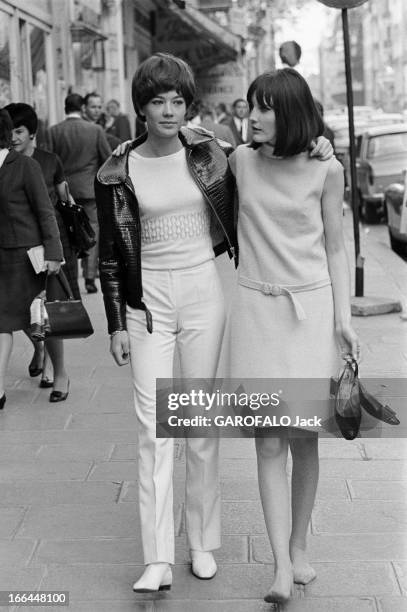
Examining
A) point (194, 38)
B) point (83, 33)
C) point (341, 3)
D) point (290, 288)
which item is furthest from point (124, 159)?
point (194, 38)

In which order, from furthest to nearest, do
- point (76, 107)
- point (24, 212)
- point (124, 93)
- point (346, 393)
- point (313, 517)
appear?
point (124, 93) → point (76, 107) → point (24, 212) → point (313, 517) → point (346, 393)

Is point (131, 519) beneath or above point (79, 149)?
beneath

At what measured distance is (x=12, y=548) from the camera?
170 inches

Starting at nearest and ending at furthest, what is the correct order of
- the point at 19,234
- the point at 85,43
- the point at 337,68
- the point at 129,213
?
1. the point at 129,213
2. the point at 19,234
3. the point at 85,43
4. the point at 337,68

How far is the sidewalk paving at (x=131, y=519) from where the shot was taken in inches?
152

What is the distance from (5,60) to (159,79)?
31.9ft

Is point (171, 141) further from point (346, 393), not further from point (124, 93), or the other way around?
point (124, 93)

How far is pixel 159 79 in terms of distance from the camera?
12.0 feet

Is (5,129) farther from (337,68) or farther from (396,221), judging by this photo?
(337,68)

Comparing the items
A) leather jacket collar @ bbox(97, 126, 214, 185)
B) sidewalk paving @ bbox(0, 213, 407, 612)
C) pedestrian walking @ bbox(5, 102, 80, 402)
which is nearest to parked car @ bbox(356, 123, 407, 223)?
Result: pedestrian walking @ bbox(5, 102, 80, 402)

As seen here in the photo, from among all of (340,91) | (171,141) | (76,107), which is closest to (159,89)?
(171,141)

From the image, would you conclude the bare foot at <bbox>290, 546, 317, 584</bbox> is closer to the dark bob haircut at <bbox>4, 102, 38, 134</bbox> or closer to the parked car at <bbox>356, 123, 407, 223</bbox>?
the dark bob haircut at <bbox>4, 102, 38, 134</bbox>

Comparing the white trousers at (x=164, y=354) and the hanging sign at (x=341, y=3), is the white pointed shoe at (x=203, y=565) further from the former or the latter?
the hanging sign at (x=341, y=3)

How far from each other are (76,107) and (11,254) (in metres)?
4.70
